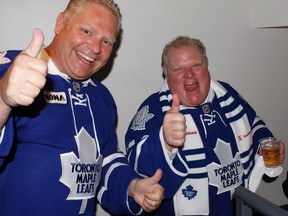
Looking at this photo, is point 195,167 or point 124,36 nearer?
point 195,167

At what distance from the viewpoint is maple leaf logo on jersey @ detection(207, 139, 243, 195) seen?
140 centimetres

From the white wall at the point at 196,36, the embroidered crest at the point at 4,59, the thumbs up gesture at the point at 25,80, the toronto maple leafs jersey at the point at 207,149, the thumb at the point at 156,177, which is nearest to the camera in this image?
the thumbs up gesture at the point at 25,80

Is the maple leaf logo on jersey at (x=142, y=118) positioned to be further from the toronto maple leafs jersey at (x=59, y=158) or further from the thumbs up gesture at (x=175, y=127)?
the thumbs up gesture at (x=175, y=127)

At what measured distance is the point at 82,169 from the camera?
1089 mm

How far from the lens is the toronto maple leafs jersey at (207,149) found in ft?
4.49

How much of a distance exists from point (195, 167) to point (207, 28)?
81 centimetres

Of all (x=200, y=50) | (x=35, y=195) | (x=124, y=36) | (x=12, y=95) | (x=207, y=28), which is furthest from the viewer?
(x=207, y=28)

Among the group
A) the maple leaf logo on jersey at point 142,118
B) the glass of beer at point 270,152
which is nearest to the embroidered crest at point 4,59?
the maple leaf logo on jersey at point 142,118

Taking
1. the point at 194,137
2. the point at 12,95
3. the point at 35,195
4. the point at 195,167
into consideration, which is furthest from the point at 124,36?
the point at 12,95

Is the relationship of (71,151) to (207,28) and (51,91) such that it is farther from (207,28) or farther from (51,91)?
A: (207,28)

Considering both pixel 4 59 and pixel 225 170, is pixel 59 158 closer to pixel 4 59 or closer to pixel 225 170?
pixel 4 59

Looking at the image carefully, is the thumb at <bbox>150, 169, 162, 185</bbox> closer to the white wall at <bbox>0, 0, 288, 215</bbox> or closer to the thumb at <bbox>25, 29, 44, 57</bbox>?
the thumb at <bbox>25, 29, 44, 57</bbox>

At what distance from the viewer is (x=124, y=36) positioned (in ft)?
5.35

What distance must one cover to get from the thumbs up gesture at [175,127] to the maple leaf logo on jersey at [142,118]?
344 mm
